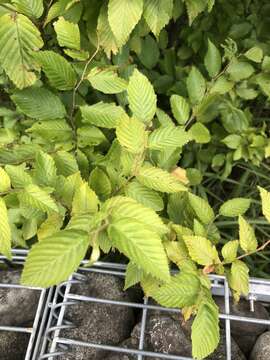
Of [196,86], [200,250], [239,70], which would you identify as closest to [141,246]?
[200,250]

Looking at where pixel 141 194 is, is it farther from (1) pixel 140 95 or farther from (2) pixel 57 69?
(2) pixel 57 69

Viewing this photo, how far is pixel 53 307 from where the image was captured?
44.5 inches

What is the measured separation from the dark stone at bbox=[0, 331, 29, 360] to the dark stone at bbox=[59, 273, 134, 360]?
16 centimetres

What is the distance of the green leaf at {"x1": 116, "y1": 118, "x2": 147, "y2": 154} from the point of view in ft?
3.18

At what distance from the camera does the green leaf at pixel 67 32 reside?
106 cm

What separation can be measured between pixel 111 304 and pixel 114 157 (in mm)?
410

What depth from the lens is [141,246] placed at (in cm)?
74

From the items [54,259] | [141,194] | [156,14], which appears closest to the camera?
[54,259]

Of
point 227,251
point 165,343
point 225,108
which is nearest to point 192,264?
point 227,251

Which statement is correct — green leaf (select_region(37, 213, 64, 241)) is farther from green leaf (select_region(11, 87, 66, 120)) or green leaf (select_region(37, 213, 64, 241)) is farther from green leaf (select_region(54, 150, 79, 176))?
green leaf (select_region(11, 87, 66, 120))

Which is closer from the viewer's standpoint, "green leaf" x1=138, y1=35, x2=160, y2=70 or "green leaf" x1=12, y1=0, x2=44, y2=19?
"green leaf" x1=12, y1=0, x2=44, y2=19

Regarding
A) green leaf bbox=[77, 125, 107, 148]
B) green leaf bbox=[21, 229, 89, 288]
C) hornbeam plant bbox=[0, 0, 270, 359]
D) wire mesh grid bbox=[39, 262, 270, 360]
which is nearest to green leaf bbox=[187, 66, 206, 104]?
hornbeam plant bbox=[0, 0, 270, 359]

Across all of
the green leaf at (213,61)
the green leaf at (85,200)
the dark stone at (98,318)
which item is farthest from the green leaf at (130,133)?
the green leaf at (213,61)

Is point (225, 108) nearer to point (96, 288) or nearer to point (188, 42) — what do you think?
point (188, 42)
